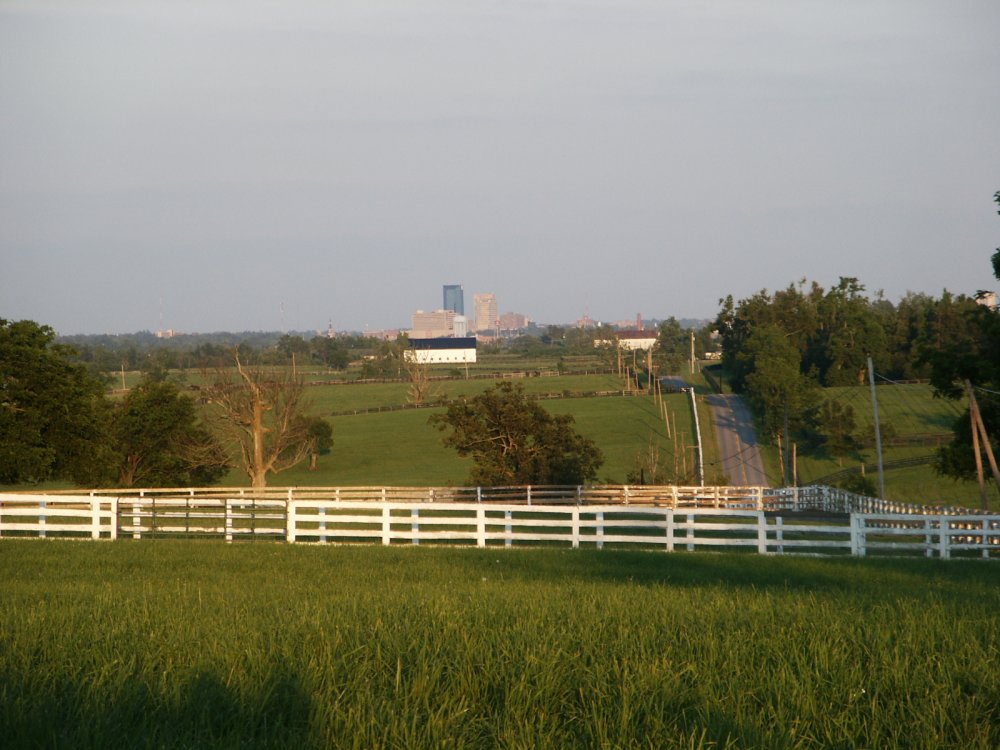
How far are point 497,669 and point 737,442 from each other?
272ft

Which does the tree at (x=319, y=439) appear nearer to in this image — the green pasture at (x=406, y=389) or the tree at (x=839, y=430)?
the green pasture at (x=406, y=389)

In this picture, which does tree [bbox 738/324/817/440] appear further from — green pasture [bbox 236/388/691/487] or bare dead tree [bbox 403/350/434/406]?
bare dead tree [bbox 403/350/434/406]

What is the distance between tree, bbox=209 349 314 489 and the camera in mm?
53500

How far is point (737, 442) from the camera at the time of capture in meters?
88.0

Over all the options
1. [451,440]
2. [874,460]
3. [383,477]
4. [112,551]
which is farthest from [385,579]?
[874,460]

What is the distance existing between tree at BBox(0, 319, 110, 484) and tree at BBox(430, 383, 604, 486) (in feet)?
52.4

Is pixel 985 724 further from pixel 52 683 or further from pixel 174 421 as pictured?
pixel 174 421

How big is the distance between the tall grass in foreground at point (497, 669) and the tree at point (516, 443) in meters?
39.1

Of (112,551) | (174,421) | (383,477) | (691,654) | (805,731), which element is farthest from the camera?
(383,477)

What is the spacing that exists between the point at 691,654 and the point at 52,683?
4527 millimetres

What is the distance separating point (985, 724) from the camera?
650cm

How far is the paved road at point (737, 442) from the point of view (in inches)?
2977

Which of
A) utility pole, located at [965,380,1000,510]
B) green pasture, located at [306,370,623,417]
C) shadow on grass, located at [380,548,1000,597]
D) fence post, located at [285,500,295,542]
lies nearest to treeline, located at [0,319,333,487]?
fence post, located at [285,500,295,542]

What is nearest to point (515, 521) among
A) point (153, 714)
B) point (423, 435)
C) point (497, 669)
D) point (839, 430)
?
point (497, 669)
